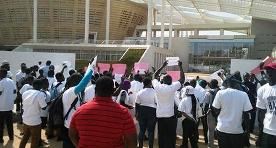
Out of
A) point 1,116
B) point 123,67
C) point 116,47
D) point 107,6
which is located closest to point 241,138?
point 1,116

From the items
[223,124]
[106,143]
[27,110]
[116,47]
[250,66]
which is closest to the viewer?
[106,143]

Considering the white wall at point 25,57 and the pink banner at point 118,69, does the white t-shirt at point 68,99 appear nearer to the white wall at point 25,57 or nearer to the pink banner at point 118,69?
the pink banner at point 118,69

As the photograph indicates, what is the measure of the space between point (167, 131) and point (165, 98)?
0.67 metres

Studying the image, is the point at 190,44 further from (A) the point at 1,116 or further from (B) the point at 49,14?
(A) the point at 1,116

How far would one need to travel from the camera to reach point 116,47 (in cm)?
4722

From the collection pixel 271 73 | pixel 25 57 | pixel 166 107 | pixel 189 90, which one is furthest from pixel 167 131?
pixel 25 57

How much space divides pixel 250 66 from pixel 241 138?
41.3ft

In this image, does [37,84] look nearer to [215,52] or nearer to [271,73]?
[271,73]

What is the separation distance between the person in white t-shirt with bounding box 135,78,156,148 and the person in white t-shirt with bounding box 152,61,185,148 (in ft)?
1.54

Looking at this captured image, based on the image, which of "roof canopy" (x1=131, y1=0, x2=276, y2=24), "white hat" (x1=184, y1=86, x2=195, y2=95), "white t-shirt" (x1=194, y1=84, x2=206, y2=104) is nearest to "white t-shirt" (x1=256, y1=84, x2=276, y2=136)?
"white hat" (x1=184, y1=86, x2=195, y2=95)

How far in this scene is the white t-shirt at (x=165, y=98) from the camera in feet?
24.6

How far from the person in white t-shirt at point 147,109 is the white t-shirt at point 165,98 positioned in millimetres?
579

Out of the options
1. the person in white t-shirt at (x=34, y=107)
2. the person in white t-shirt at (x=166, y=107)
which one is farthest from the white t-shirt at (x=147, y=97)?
the person in white t-shirt at (x=34, y=107)

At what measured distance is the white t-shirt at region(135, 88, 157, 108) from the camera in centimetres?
831
